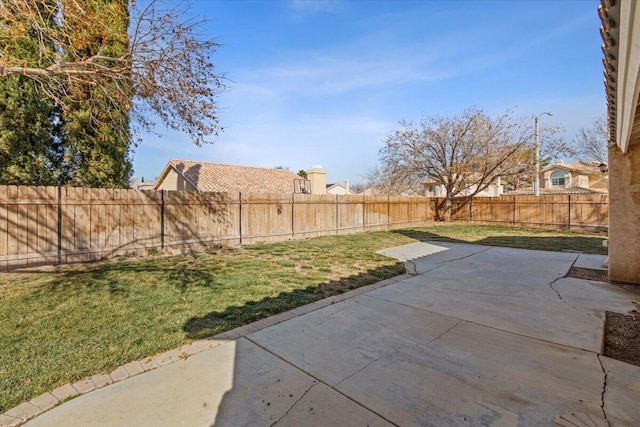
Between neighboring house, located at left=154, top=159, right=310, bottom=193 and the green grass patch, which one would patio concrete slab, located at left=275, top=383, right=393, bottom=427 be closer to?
the green grass patch

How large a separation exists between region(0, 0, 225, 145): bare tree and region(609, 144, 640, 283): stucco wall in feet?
24.5

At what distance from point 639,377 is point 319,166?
1885cm

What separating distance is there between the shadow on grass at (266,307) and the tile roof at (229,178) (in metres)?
15.1

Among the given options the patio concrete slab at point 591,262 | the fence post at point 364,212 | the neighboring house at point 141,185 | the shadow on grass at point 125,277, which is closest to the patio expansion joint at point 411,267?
the patio concrete slab at point 591,262

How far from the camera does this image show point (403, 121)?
18516mm

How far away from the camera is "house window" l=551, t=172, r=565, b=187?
29438 mm

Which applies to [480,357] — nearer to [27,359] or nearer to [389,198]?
[27,359]

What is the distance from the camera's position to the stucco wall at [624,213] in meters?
5.11

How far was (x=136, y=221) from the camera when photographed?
24.8ft

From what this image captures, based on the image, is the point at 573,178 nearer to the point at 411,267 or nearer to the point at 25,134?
the point at 411,267

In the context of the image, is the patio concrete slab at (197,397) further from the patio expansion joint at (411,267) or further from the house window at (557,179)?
the house window at (557,179)

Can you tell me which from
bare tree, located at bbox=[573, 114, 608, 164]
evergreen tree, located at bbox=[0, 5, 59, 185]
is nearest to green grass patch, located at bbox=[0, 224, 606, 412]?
evergreen tree, located at bbox=[0, 5, 59, 185]

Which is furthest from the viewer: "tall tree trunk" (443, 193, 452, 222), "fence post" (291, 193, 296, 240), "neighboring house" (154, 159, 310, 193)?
"neighboring house" (154, 159, 310, 193)

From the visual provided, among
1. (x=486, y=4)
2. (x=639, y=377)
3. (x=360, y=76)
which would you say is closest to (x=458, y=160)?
(x=360, y=76)
